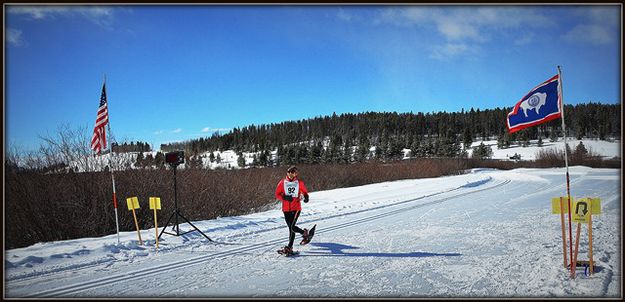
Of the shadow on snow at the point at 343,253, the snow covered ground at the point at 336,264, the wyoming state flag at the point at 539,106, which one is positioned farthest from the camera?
the shadow on snow at the point at 343,253

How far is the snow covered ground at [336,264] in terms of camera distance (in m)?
4.95

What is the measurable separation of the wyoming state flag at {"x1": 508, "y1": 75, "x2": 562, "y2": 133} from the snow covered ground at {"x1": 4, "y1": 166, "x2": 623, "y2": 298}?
8.75 feet

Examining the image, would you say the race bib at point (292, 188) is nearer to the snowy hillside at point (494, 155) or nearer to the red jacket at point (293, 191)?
the red jacket at point (293, 191)

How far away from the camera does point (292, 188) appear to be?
6.96m

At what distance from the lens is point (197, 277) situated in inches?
217

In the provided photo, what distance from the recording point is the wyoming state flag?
5.80m

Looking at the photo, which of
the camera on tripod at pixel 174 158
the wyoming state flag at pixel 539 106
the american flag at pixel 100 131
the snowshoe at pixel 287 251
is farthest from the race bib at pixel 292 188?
the wyoming state flag at pixel 539 106

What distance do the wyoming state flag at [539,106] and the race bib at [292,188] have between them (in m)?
4.62

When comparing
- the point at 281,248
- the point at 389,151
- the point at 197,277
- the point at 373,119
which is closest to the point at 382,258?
the point at 281,248

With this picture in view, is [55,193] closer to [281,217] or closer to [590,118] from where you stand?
[281,217]

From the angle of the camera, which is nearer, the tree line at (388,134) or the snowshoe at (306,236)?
the snowshoe at (306,236)

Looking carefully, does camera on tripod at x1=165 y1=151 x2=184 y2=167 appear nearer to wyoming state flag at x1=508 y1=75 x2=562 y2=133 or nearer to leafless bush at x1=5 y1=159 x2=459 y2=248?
leafless bush at x1=5 y1=159 x2=459 y2=248

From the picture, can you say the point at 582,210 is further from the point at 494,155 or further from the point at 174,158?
the point at 494,155

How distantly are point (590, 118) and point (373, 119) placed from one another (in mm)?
68929
